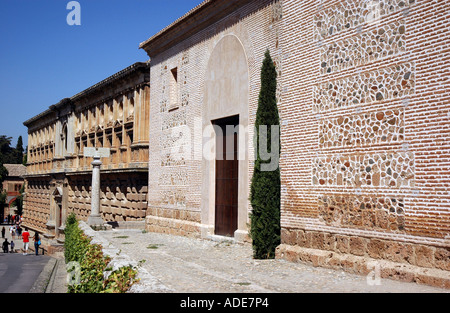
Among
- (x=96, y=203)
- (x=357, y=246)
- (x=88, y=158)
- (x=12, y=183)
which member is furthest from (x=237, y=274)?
(x=12, y=183)

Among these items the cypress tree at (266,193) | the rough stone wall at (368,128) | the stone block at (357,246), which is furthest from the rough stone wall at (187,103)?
the stone block at (357,246)

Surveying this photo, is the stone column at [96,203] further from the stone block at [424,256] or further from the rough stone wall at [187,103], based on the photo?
the stone block at [424,256]

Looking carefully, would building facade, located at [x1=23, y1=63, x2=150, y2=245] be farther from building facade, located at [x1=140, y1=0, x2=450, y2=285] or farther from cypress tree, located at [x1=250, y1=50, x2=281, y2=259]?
cypress tree, located at [x1=250, y1=50, x2=281, y2=259]

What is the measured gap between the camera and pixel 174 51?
18.7 m

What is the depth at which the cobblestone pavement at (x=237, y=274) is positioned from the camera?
24.1 ft

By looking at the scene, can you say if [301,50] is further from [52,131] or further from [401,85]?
[52,131]

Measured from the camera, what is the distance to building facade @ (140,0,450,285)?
7.95 m

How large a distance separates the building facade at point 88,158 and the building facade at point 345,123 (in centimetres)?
765

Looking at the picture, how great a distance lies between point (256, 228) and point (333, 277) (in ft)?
9.72

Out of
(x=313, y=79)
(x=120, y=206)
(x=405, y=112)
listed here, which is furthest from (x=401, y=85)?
(x=120, y=206)

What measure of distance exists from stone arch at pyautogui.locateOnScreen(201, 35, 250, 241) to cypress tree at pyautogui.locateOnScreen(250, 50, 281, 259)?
1.96 metres

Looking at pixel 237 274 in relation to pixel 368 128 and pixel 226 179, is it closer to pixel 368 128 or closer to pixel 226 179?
pixel 368 128

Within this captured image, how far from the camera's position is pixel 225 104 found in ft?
48.7

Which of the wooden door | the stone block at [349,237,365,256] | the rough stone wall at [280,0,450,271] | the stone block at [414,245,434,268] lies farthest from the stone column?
the stone block at [414,245,434,268]
